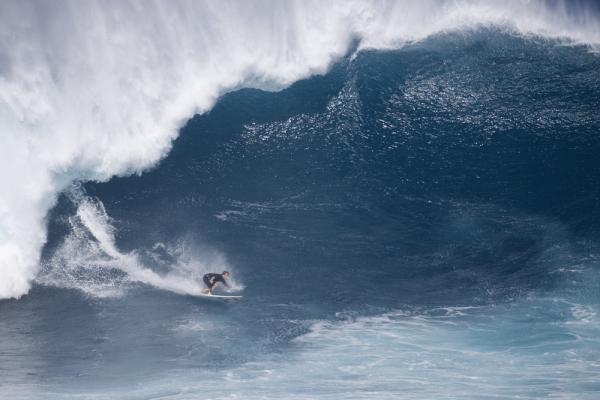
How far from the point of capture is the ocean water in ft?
37.3

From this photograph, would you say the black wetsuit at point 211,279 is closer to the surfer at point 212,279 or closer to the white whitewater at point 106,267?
the surfer at point 212,279

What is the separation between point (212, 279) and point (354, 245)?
12.4 feet

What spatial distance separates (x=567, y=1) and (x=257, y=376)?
13.3 metres

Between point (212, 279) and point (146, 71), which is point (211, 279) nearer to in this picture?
point (212, 279)

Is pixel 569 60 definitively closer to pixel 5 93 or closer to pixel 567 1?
pixel 567 1

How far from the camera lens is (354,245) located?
45.4 feet

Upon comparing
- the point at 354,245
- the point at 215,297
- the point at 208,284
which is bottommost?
the point at 215,297

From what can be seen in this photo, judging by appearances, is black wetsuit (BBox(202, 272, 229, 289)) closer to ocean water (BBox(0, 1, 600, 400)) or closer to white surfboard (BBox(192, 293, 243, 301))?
white surfboard (BBox(192, 293, 243, 301))

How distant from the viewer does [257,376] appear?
11281 mm

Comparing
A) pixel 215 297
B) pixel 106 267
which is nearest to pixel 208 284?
pixel 215 297

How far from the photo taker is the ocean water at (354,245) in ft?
37.3

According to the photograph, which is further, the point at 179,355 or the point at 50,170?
the point at 50,170

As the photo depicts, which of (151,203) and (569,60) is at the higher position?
(569,60)

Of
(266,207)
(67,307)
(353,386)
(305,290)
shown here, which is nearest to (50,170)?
(67,307)
